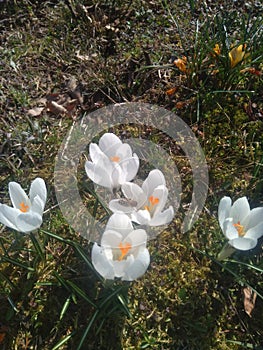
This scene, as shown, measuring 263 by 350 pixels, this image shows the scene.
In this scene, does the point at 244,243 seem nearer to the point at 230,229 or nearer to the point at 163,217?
the point at 230,229

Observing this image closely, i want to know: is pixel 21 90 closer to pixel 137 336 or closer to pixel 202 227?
pixel 202 227

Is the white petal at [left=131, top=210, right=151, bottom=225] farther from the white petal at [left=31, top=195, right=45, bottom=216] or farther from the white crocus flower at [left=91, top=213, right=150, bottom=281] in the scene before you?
the white petal at [left=31, top=195, right=45, bottom=216]

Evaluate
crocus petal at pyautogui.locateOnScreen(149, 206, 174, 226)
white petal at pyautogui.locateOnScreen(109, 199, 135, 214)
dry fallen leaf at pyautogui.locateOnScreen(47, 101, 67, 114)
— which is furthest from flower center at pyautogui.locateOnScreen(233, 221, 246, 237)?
dry fallen leaf at pyautogui.locateOnScreen(47, 101, 67, 114)

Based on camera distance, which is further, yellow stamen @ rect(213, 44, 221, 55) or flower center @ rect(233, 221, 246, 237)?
yellow stamen @ rect(213, 44, 221, 55)

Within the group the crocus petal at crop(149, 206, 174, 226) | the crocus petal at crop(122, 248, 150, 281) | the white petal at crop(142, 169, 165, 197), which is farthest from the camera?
the white petal at crop(142, 169, 165, 197)

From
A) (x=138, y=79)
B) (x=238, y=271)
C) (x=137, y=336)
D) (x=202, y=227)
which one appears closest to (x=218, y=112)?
(x=138, y=79)

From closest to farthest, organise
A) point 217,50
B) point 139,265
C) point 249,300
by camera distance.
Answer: point 139,265 → point 249,300 → point 217,50

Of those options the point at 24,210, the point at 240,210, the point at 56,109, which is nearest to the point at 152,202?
the point at 240,210
